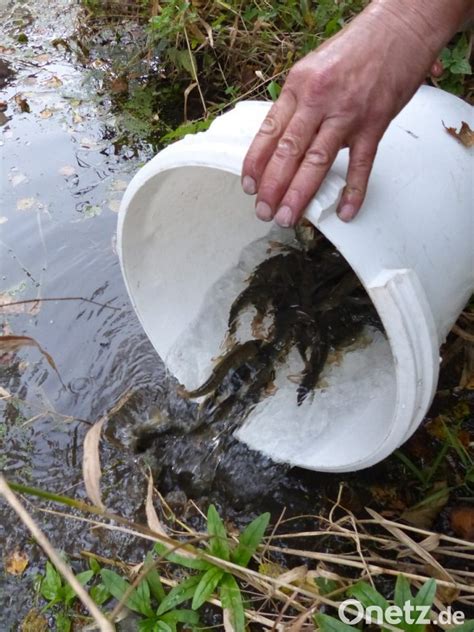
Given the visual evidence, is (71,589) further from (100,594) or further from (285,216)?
(285,216)

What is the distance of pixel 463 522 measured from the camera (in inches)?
60.5

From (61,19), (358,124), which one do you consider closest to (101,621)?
(358,124)

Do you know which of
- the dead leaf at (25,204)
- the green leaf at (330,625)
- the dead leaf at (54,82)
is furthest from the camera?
the dead leaf at (54,82)

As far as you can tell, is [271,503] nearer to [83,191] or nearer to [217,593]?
[217,593]

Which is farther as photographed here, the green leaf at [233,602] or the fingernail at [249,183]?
the green leaf at [233,602]

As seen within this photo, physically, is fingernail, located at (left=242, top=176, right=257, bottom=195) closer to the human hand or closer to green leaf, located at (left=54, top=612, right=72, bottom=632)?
the human hand

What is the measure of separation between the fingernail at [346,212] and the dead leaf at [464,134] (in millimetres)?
455

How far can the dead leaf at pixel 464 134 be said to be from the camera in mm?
1406

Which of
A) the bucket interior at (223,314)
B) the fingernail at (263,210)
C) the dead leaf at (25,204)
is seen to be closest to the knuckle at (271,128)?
the fingernail at (263,210)

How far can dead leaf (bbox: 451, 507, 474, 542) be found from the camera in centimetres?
152

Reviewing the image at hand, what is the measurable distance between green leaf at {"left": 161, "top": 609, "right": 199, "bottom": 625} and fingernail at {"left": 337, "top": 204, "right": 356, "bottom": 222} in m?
0.97

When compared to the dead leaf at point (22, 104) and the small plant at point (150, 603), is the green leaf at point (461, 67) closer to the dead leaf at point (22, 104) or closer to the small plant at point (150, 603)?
the small plant at point (150, 603)

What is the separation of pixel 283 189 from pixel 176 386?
99cm

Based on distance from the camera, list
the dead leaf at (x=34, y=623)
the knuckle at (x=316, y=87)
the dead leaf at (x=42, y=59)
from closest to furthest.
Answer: the knuckle at (x=316, y=87) < the dead leaf at (x=34, y=623) < the dead leaf at (x=42, y=59)
